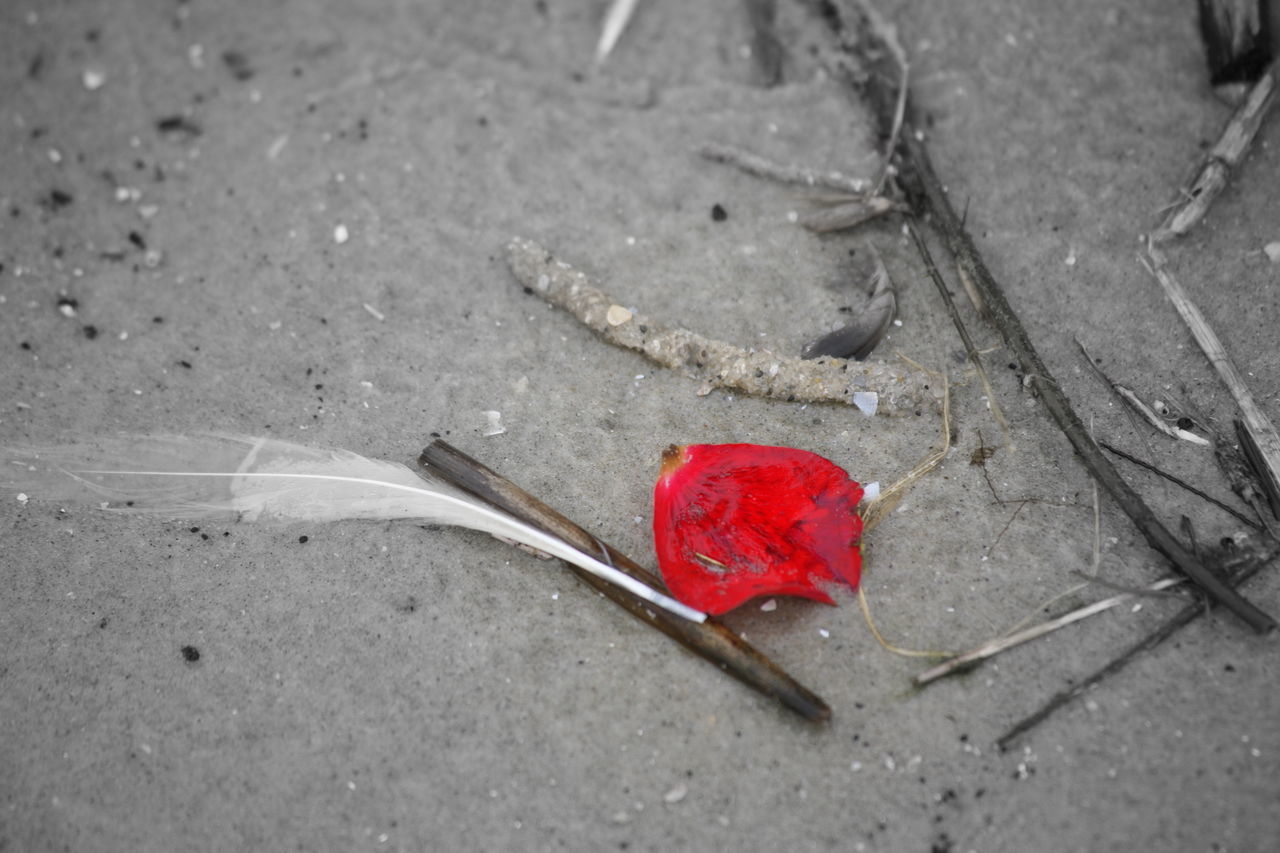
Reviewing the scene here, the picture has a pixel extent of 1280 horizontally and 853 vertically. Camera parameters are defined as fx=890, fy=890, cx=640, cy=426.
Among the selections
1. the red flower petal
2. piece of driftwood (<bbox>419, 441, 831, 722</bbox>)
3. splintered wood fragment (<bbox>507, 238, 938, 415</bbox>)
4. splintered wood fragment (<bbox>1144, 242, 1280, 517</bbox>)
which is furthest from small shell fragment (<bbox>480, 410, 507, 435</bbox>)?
splintered wood fragment (<bbox>1144, 242, 1280, 517</bbox>)

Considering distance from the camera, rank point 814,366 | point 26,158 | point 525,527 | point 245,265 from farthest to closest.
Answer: point 26,158 → point 245,265 → point 814,366 → point 525,527

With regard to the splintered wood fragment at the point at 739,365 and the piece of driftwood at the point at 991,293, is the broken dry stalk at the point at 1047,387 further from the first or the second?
the splintered wood fragment at the point at 739,365

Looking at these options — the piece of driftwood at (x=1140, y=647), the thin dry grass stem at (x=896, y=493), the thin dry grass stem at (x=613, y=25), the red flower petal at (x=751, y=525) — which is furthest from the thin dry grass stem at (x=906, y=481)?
the thin dry grass stem at (x=613, y=25)

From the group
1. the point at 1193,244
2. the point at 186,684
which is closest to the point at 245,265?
the point at 186,684

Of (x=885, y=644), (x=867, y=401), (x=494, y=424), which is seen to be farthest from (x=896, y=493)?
(x=494, y=424)

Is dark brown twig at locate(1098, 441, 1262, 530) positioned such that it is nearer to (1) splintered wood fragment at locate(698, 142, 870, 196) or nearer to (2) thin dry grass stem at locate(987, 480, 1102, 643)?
(2) thin dry grass stem at locate(987, 480, 1102, 643)

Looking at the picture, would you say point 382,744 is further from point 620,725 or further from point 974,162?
point 974,162
